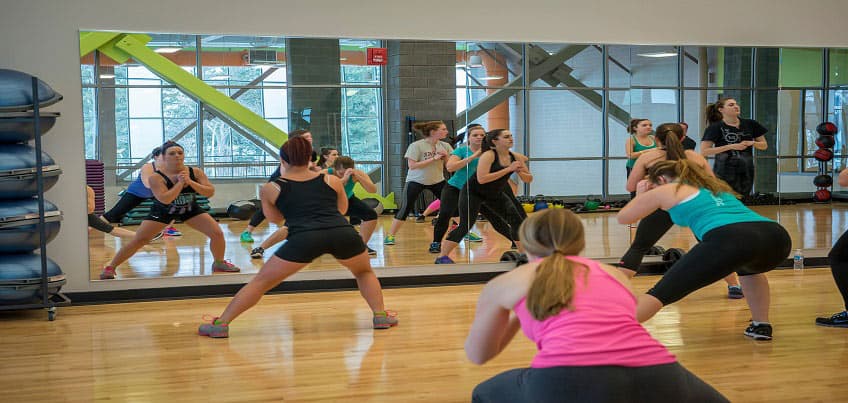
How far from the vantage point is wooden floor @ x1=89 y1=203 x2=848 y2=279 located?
6.14m

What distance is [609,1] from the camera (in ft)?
22.8

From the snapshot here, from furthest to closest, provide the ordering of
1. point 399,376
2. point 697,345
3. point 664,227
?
point 664,227, point 697,345, point 399,376

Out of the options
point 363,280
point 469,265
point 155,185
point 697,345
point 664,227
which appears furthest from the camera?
point 469,265

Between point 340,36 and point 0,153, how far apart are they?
2.51m

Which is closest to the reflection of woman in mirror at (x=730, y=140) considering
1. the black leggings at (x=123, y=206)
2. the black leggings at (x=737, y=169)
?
the black leggings at (x=737, y=169)

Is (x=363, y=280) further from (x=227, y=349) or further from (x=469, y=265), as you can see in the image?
(x=469, y=265)

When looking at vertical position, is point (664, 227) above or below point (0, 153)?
below

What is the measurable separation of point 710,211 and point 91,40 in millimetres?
4278

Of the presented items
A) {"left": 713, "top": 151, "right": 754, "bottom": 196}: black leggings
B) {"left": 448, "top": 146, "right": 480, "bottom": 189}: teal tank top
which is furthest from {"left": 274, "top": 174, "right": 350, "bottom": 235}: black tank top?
{"left": 713, "top": 151, "right": 754, "bottom": 196}: black leggings

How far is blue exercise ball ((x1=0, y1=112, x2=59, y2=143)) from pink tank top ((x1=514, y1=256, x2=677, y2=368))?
13.6ft

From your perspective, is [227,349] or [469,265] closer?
[227,349]

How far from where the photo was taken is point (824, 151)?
752 cm

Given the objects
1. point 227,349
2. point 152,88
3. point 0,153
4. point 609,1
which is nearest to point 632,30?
point 609,1

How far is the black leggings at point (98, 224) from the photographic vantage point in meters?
5.95
